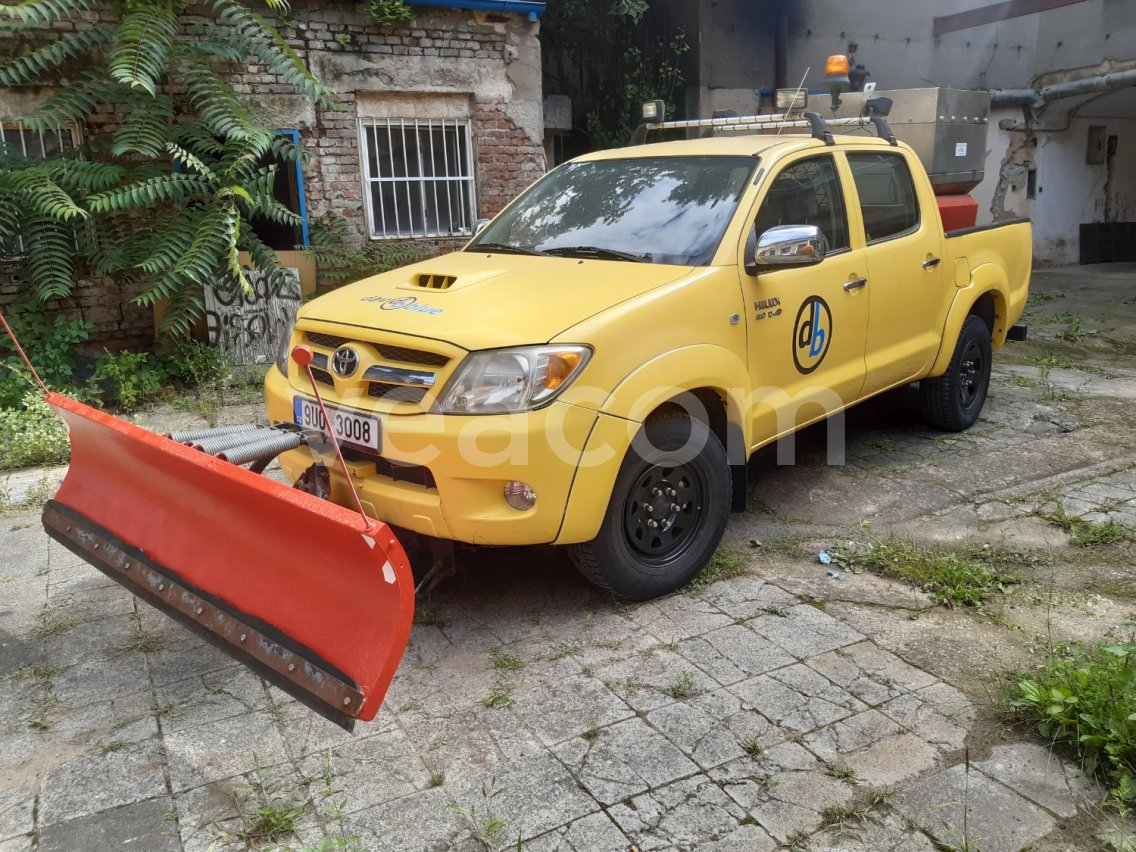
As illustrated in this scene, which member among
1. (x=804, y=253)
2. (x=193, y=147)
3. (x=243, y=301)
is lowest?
(x=243, y=301)

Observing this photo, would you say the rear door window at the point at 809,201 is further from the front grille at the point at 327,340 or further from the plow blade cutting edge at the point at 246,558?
the plow blade cutting edge at the point at 246,558

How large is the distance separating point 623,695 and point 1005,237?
4736 millimetres

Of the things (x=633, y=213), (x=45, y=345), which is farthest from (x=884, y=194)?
(x=45, y=345)

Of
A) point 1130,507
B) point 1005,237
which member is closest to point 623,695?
point 1130,507

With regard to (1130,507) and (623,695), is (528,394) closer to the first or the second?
(623,695)

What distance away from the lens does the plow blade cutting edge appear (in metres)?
2.71

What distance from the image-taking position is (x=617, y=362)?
3611 millimetres

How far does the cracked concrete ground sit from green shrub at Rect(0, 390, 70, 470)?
142cm

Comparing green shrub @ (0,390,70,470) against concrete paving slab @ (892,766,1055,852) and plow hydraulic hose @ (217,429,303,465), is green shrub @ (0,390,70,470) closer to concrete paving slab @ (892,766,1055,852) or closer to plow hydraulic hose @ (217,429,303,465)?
plow hydraulic hose @ (217,429,303,465)

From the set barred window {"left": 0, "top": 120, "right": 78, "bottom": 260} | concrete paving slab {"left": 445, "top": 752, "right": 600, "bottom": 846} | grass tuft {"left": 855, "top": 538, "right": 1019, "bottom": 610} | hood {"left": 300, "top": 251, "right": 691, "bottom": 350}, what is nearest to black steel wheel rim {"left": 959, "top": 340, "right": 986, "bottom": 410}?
grass tuft {"left": 855, "top": 538, "right": 1019, "bottom": 610}

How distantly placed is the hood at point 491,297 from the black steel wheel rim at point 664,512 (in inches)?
29.5

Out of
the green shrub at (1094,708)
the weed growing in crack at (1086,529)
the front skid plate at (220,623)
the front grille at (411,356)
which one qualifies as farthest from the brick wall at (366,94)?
the green shrub at (1094,708)

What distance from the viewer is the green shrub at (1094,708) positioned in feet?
9.19

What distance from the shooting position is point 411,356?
11.9 feet
